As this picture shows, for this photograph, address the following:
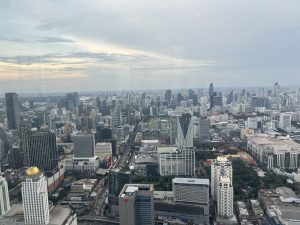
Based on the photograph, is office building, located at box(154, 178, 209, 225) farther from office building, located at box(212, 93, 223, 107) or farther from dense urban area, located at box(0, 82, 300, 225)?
office building, located at box(212, 93, 223, 107)

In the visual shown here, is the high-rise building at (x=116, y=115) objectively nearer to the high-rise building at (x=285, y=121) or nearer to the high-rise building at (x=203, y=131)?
the high-rise building at (x=203, y=131)

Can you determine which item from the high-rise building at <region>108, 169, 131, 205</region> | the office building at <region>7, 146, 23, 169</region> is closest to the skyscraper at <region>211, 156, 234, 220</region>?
the high-rise building at <region>108, 169, 131, 205</region>

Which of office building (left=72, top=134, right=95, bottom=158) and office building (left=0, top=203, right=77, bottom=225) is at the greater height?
office building (left=72, top=134, right=95, bottom=158)

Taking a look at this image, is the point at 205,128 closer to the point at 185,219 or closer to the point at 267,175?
the point at 267,175

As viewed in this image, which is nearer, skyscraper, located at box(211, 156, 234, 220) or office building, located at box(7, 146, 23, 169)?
skyscraper, located at box(211, 156, 234, 220)

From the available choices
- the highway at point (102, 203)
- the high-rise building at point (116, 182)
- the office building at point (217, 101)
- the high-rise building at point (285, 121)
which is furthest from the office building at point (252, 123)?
the high-rise building at point (116, 182)

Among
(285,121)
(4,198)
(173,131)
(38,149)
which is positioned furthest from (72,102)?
(285,121)

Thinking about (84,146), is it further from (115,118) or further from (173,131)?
(173,131)

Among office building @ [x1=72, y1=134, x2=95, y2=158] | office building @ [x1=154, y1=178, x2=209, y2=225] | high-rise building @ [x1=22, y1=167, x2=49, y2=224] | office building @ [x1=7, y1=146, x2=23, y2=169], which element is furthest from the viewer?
office building @ [x1=72, y1=134, x2=95, y2=158]
